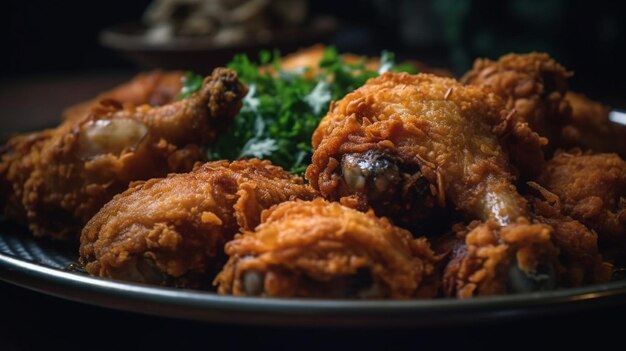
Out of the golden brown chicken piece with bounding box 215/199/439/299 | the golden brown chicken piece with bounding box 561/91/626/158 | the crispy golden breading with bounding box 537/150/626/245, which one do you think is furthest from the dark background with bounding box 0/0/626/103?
the golden brown chicken piece with bounding box 215/199/439/299

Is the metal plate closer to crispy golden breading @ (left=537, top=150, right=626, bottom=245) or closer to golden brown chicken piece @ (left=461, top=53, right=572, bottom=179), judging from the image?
crispy golden breading @ (left=537, top=150, right=626, bottom=245)

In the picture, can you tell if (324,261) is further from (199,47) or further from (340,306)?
(199,47)

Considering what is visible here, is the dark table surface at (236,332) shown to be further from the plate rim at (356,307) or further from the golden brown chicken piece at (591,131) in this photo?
the golden brown chicken piece at (591,131)

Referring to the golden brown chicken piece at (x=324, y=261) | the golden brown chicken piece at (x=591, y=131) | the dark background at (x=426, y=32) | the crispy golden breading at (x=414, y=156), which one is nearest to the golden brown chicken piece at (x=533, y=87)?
the golden brown chicken piece at (x=591, y=131)

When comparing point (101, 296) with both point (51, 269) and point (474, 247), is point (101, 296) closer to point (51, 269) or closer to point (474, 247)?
point (51, 269)

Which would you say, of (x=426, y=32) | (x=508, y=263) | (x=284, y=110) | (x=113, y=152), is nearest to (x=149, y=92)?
(x=284, y=110)

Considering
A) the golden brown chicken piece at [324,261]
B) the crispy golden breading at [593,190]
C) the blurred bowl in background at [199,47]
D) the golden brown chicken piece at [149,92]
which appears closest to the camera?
the golden brown chicken piece at [324,261]
